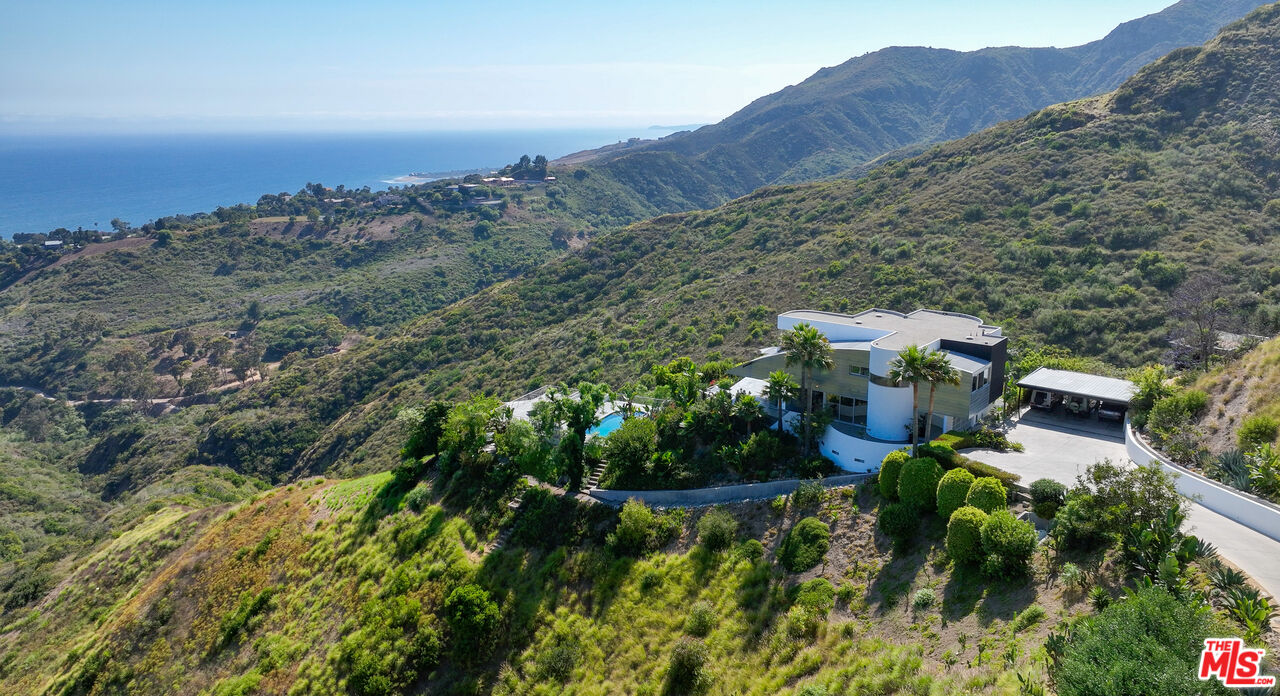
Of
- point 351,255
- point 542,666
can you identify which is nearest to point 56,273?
point 351,255

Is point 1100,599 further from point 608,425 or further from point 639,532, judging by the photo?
point 608,425

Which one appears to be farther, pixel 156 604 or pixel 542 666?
pixel 156 604

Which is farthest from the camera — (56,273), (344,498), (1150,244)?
(56,273)

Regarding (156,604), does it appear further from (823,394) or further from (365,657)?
(823,394)

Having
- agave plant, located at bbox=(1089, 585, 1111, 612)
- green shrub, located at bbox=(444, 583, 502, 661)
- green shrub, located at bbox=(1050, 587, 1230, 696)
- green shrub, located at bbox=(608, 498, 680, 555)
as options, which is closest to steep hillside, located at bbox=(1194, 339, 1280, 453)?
agave plant, located at bbox=(1089, 585, 1111, 612)

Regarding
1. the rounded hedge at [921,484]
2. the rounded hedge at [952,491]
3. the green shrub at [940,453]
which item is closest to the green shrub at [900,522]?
the rounded hedge at [921,484]

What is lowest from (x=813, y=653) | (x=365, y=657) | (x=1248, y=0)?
(x=365, y=657)
